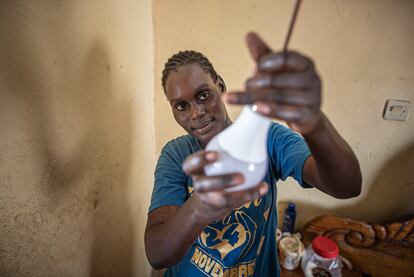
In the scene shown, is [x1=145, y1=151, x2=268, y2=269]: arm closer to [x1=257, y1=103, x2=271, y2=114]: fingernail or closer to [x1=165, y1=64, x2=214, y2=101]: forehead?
[x1=257, y1=103, x2=271, y2=114]: fingernail

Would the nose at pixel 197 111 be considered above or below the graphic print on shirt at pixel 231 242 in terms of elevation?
above

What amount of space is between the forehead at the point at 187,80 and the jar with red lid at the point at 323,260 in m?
0.71

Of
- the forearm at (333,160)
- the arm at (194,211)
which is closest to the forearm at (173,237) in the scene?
the arm at (194,211)

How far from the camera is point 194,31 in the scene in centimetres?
94

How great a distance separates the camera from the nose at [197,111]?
1.77 feet

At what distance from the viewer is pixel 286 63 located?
245 mm

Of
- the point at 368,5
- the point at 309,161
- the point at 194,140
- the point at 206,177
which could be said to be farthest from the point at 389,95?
the point at 206,177

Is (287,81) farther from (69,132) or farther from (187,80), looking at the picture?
(69,132)

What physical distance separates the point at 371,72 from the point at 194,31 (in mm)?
659

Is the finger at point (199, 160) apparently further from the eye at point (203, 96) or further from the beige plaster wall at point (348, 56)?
the beige plaster wall at point (348, 56)

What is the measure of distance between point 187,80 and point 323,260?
2.60ft

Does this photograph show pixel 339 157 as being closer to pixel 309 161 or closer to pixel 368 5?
pixel 309 161

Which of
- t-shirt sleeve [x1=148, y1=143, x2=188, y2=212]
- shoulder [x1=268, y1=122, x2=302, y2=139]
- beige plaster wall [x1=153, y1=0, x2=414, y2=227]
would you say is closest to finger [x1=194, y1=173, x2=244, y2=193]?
t-shirt sleeve [x1=148, y1=143, x2=188, y2=212]

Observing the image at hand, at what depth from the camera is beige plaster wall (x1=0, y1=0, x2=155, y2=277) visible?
44cm
